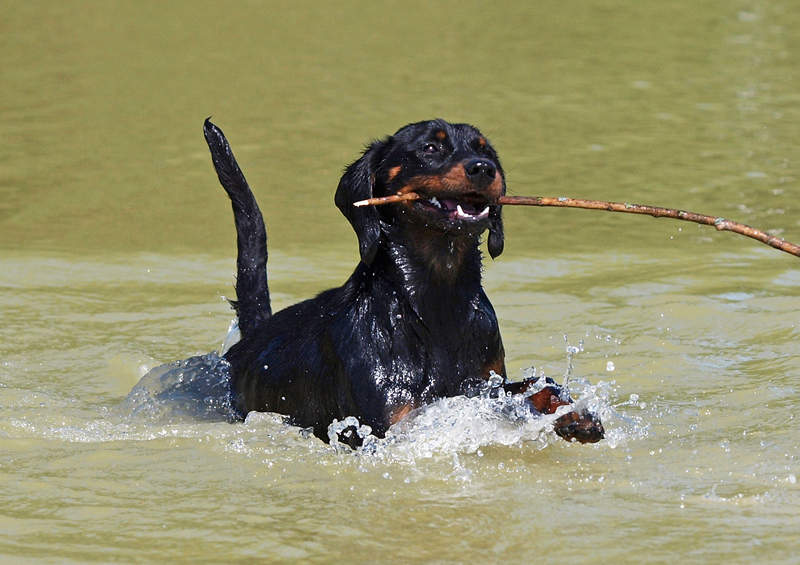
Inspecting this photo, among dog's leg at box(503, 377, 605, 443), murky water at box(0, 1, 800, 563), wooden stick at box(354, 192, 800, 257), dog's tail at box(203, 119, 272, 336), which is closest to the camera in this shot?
murky water at box(0, 1, 800, 563)

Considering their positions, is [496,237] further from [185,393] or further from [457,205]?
[185,393]

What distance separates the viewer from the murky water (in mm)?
4223

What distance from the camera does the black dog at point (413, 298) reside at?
4879 mm

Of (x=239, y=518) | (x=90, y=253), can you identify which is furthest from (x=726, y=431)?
(x=90, y=253)

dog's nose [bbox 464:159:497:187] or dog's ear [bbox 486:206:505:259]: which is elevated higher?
dog's nose [bbox 464:159:497:187]

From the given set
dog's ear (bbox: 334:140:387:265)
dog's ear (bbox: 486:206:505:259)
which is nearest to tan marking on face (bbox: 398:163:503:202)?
dog's ear (bbox: 334:140:387:265)

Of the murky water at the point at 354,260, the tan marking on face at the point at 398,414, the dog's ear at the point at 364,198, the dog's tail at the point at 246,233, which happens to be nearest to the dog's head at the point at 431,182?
the dog's ear at the point at 364,198

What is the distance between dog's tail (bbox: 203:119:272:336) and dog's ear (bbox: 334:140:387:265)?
0.85 metres

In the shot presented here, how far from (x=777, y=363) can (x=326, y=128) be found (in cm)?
626

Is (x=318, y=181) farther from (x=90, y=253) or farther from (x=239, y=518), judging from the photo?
(x=239, y=518)

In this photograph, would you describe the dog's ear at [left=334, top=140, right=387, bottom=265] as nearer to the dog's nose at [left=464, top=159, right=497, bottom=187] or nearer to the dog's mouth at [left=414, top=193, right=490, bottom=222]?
the dog's mouth at [left=414, top=193, right=490, bottom=222]

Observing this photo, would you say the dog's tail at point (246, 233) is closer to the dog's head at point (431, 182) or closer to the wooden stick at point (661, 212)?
the dog's head at point (431, 182)

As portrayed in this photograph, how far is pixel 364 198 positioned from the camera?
5.07m

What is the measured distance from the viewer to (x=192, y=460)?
4.91m
